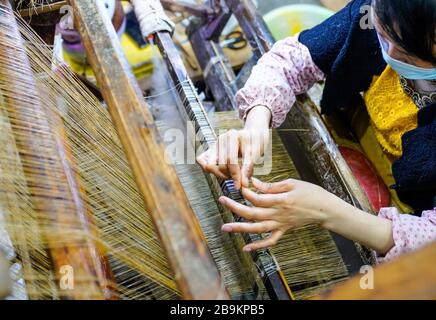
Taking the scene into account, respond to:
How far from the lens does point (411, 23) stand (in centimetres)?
114

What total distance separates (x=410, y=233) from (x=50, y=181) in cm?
99

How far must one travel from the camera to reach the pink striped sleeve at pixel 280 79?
1.55m

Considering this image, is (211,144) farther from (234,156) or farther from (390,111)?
(390,111)

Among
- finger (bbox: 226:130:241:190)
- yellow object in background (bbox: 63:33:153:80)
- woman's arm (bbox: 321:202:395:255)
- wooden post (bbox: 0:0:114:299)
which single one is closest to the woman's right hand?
finger (bbox: 226:130:241:190)

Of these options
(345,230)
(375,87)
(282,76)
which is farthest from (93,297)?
(375,87)

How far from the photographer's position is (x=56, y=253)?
1.00 m

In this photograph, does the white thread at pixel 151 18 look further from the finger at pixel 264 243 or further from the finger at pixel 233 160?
the finger at pixel 264 243

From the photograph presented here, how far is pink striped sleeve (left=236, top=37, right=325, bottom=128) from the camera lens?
1546mm

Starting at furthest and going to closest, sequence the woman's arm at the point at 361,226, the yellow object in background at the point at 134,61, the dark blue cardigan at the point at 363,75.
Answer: the yellow object in background at the point at 134,61 → the dark blue cardigan at the point at 363,75 → the woman's arm at the point at 361,226

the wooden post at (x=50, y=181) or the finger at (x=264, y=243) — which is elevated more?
the wooden post at (x=50, y=181)

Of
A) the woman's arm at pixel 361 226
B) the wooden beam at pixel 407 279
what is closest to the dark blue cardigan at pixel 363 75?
the woman's arm at pixel 361 226

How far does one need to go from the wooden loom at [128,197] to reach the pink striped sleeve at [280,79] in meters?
0.11

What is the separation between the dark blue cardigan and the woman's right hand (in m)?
0.49
